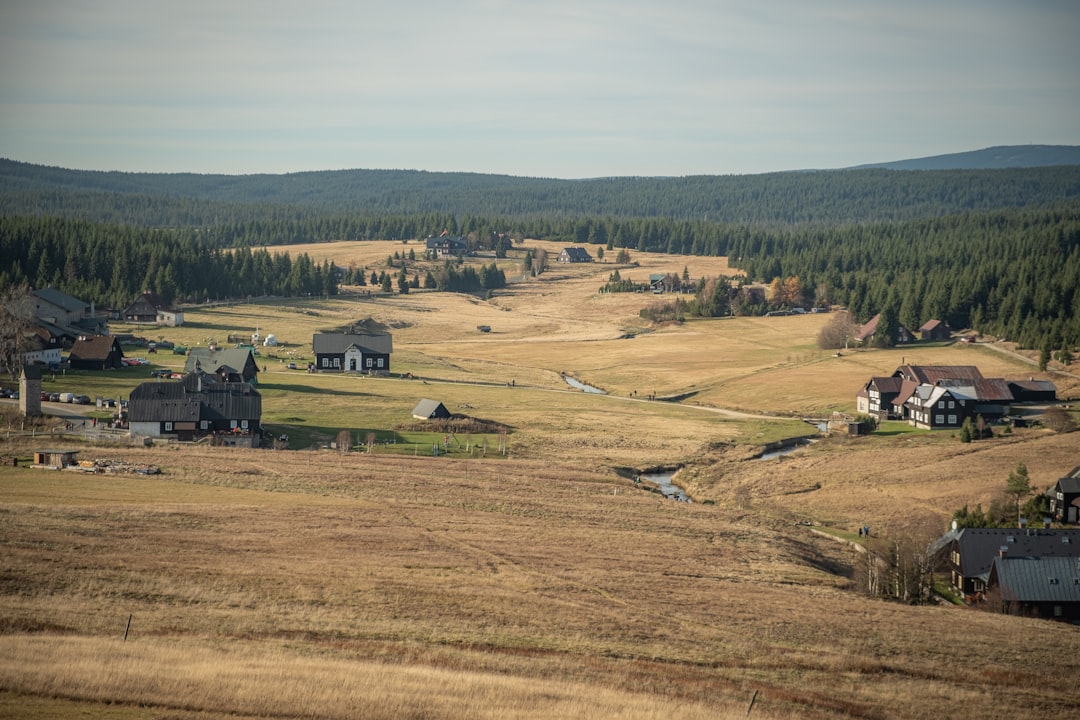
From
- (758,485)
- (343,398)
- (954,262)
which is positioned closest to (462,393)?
(343,398)

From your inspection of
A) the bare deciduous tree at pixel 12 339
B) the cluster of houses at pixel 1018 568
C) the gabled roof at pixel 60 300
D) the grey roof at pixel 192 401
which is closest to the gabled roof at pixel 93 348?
the bare deciduous tree at pixel 12 339

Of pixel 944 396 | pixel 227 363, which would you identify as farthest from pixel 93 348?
pixel 944 396

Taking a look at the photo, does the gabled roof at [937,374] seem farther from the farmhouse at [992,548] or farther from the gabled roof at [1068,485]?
the farmhouse at [992,548]

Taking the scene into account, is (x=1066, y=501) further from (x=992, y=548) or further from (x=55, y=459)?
(x=55, y=459)

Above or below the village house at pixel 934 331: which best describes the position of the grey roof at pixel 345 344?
below

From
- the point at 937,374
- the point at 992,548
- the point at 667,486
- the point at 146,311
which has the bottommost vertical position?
the point at 667,486

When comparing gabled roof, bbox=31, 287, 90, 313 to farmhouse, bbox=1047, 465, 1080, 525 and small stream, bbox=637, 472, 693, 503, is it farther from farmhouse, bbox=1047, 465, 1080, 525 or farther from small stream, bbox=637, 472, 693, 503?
farmhouse, bbox=1047, 465, 1080, 525

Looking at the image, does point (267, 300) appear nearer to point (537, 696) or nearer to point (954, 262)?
point (954, 262)
